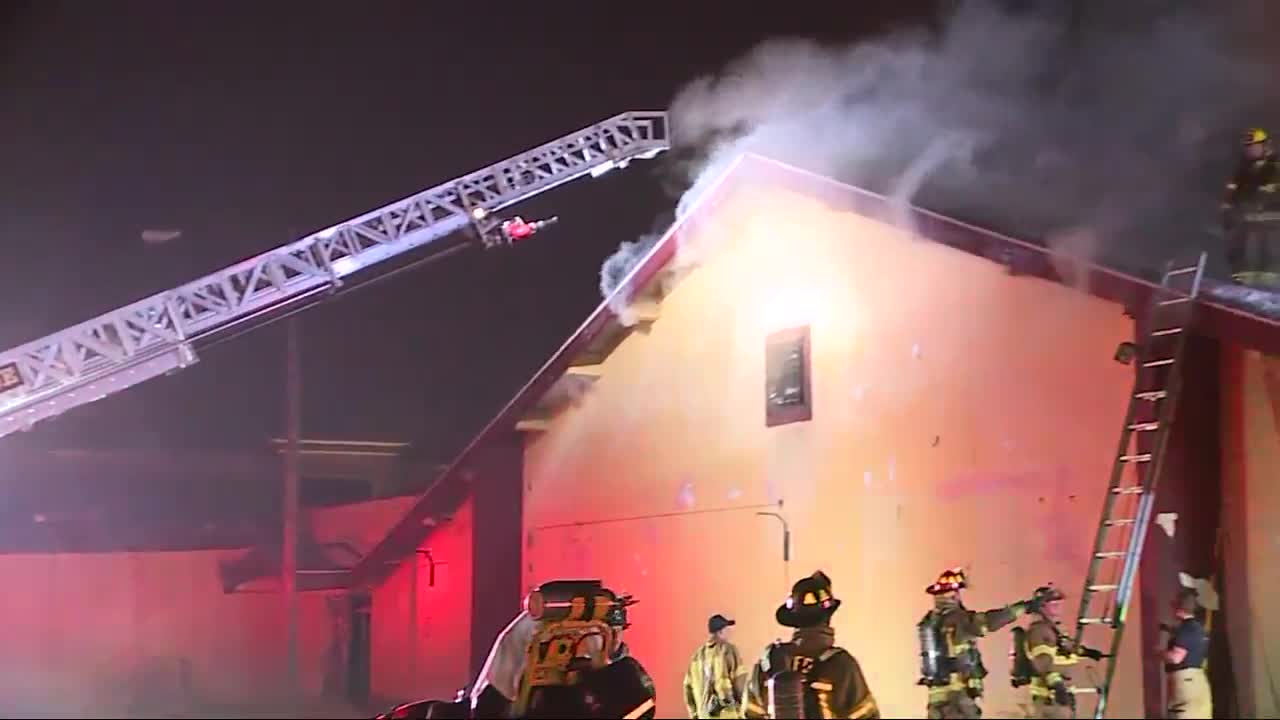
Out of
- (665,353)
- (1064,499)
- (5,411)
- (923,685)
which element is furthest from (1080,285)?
(5,411)

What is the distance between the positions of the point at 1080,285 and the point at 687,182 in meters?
1.64

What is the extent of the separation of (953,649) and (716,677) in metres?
0.99

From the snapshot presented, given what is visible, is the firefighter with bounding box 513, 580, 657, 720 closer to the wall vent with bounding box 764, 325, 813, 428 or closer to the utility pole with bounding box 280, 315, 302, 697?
the wall vent with bounding box 764, 325, 813, 428

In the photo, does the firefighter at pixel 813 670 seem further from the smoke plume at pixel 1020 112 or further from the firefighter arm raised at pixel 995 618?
the smoke plume at pixel 1020 112

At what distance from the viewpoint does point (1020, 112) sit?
4801 millimetres

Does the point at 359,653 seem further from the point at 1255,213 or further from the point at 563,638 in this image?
the point at 1255,213

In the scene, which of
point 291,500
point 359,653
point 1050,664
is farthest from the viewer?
point 291,500

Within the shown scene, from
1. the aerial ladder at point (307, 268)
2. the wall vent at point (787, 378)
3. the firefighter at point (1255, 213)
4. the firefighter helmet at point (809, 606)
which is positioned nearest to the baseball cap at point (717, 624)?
the wall vent at point (787, 378)

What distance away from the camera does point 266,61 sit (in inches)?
190

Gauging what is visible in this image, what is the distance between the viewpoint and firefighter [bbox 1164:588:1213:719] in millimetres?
3568

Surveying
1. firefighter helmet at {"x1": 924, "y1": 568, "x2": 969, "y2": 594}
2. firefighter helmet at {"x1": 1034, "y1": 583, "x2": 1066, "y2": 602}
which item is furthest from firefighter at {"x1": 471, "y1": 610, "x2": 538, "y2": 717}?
firefighter helmet at {"x1": 1034, "y1": 583, "x2": 1066, "y2": 602}

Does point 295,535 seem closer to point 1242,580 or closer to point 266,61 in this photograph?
point 266,61

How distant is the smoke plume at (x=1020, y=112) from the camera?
14.6 feet

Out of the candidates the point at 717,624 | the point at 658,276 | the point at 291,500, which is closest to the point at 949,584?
the point at 717,624
